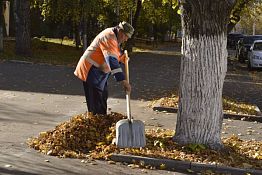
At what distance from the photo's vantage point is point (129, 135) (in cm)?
703

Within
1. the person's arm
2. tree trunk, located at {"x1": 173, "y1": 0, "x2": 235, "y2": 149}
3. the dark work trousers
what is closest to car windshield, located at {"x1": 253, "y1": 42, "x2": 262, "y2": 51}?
the dark work trousers

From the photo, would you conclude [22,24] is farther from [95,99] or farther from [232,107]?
[95,99]

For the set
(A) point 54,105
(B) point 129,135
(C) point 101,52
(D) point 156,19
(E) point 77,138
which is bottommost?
(A) point 54,105

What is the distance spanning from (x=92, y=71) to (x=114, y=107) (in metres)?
3.58

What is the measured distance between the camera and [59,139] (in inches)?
284

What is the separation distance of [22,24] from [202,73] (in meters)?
17.4

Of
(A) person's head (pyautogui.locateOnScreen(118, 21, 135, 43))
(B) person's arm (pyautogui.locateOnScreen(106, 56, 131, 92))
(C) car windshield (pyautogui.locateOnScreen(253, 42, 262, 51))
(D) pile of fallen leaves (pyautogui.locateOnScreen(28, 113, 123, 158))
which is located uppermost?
(A) person's head (pyautogui.locateOnScreen(118, 21, 135, 43))

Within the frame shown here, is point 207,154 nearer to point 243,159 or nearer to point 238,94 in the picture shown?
point 243,159

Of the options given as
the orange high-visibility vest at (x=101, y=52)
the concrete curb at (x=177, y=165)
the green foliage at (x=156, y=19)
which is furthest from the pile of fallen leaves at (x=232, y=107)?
the green foliage at (x=156, y=19)

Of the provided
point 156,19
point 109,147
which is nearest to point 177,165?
point 109,147

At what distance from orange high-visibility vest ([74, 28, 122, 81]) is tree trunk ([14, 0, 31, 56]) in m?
15.9

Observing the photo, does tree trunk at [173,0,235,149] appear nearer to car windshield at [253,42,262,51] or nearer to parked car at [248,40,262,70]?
parked car at [248,40,262,70]

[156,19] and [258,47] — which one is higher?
[156,19]

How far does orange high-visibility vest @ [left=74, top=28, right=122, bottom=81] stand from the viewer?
296 inches
